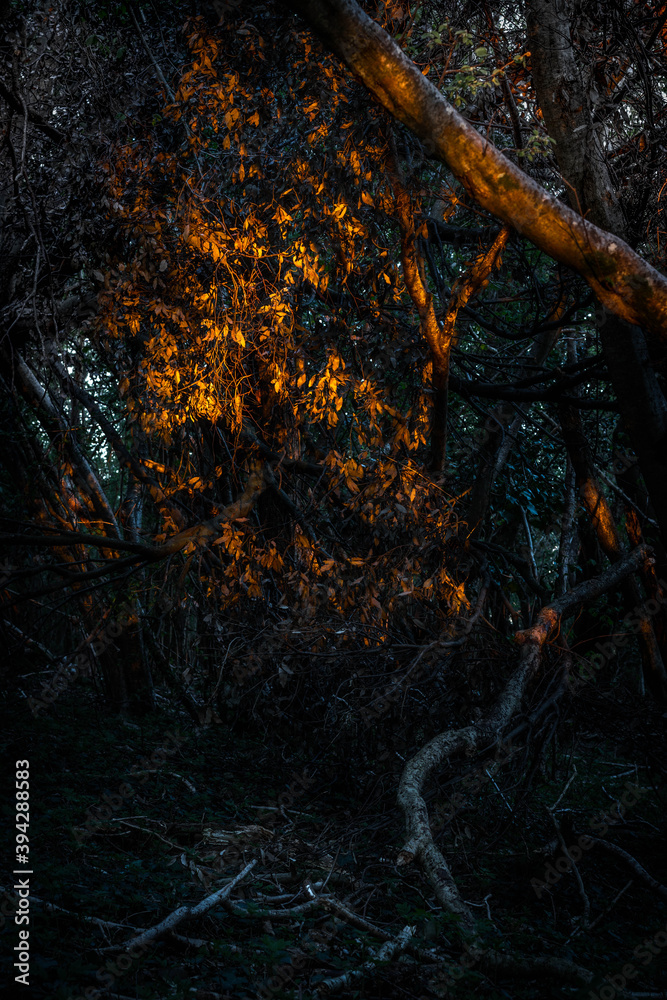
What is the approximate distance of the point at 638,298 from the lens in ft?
12.9

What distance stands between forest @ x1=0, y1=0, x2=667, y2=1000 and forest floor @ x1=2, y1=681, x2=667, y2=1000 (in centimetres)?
3

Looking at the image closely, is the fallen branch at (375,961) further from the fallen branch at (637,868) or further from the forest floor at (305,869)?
the fallen branch at (637,868)

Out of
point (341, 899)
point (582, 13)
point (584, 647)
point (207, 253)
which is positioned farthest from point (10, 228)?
point (584, 647)

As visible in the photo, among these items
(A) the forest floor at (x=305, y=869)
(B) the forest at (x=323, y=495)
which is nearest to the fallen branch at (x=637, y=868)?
(B) the forest at (x=323, y=495)

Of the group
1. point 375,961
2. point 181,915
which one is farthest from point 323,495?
point 375,961

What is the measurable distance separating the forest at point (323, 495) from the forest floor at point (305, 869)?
26 mm

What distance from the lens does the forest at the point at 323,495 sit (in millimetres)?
3539

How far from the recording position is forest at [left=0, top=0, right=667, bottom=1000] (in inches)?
139

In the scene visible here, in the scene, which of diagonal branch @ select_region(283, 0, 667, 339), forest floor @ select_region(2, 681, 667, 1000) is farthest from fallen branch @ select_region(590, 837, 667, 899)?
diagonal branch @ select_region(283, 0, 667, 339)

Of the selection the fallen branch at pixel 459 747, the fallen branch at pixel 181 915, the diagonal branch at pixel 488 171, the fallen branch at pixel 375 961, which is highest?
the diagonal branch at pixel 488 171

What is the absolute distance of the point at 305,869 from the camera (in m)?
4.04

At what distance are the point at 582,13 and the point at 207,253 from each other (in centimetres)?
298

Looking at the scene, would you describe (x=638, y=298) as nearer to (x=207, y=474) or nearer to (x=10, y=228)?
(x=207, y=474)

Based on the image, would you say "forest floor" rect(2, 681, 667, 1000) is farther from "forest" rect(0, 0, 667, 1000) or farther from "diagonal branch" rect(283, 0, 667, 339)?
"diagonal branch" rect(283, 0, 667, 339)
